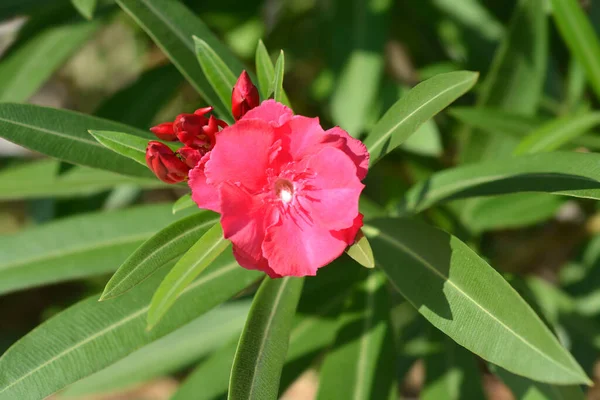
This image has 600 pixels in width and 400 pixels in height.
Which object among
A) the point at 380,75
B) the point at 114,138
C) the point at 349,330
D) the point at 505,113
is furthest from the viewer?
the point at 380,75

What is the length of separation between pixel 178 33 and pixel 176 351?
916 millimetres

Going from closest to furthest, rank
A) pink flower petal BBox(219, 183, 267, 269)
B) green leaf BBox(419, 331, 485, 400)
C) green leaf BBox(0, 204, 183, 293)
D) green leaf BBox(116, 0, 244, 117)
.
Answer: pink flower petal BBox(219, 183, 267, 269)
green leaf BBox(116, 0, 244, 117)
green leaf BBox(0, 204, 183, 293)
green leaf BBox(419, 331, 485, 400)

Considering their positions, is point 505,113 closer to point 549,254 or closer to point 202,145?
point 202,145

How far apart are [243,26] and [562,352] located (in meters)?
1.48

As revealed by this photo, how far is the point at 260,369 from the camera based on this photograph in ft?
2.95

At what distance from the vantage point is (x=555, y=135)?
130 cm

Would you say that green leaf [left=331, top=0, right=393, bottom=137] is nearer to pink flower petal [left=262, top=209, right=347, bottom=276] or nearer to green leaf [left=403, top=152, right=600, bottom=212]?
green leaf [left=403, top=152, right=600, bottom=212]

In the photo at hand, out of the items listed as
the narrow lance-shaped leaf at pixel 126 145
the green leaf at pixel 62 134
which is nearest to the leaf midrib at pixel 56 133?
the green leaf at pixel 62 134

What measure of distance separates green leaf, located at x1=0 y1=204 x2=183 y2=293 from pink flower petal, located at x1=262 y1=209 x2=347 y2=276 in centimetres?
52

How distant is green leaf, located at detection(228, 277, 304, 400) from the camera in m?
0.87

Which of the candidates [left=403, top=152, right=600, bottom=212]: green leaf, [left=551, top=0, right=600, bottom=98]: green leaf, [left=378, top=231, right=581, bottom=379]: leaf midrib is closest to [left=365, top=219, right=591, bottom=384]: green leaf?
[left=378, top=231, right=581, bottom=379]: leaf midrib

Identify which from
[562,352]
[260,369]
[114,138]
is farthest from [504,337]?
[114,138]

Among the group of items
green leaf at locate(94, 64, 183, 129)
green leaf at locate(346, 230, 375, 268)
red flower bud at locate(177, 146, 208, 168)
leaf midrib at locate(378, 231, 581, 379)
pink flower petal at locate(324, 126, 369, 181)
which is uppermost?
red flower bud at locate(177, 146, 208, 168)

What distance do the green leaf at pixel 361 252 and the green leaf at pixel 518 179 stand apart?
32 centimetres
